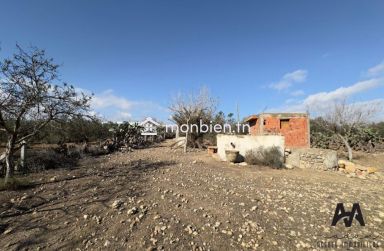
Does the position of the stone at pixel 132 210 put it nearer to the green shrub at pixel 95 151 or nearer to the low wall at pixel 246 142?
the low wall at pixel 246 142

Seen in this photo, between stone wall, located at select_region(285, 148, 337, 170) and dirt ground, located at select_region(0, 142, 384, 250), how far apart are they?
302cm

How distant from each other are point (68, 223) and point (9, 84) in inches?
149

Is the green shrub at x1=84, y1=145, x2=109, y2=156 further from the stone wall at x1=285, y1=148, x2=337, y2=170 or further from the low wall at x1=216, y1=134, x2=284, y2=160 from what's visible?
the stone wall at x1=285, y1=148, x2=337, y2=170

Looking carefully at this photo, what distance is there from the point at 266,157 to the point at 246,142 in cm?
120

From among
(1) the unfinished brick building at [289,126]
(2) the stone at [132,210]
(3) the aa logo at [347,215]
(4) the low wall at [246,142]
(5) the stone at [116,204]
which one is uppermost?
(1) the unfinished brick building at [289,126]

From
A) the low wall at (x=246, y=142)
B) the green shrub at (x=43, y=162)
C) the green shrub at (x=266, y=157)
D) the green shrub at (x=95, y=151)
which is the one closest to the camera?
the green shrub at (x=43, y=162)

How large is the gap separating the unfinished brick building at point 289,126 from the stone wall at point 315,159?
203 inches

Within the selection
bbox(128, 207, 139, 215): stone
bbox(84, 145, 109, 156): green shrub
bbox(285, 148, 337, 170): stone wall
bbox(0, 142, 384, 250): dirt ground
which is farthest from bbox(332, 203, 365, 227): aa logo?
bbox(84, 145, 109, 156): green shrub

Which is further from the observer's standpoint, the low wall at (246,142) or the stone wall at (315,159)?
the low wall at (246,142)

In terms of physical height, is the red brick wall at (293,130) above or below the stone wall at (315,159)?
above

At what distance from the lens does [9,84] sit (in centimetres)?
550

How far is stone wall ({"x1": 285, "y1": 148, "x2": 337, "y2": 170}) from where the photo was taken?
9617 mm

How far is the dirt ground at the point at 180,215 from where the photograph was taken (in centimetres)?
338

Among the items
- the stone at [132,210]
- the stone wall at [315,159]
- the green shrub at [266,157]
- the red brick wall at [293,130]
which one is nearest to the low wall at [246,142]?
the green shrub at [266,157]
